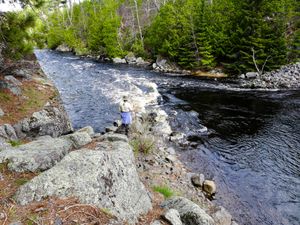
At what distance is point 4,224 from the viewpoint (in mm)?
4680

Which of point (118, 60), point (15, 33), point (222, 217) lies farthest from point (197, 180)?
point (118, 60)

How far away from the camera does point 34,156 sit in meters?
6.82

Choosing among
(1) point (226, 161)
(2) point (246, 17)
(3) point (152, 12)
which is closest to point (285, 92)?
(2) point (246, 17)

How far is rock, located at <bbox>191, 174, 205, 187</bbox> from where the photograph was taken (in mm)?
10617

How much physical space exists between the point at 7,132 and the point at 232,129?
36.6 feet

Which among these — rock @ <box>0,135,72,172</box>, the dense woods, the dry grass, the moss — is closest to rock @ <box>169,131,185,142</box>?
the dry grass

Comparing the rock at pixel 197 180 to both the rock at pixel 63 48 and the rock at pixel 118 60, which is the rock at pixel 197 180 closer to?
the rock at pixel 118 60

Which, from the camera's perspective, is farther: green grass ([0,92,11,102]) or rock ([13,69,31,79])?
rock ([13,69,31,79])

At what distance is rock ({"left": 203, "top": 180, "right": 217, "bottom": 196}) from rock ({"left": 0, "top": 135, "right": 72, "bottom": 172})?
5261mm

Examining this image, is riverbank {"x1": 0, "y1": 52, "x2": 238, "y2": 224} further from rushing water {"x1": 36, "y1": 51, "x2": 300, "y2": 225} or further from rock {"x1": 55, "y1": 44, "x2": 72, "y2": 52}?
rock {"x1": 55, "y1": 44, "x2": 72, "y2": 52}

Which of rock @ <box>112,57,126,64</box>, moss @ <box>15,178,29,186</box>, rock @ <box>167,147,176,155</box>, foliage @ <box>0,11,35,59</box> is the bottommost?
rock @ <box>112,57,126,64</box>

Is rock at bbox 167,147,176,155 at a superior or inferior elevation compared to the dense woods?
inferior

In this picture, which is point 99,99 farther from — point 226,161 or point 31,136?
point 226,161

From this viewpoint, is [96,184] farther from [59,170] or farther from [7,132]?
[7,132]
